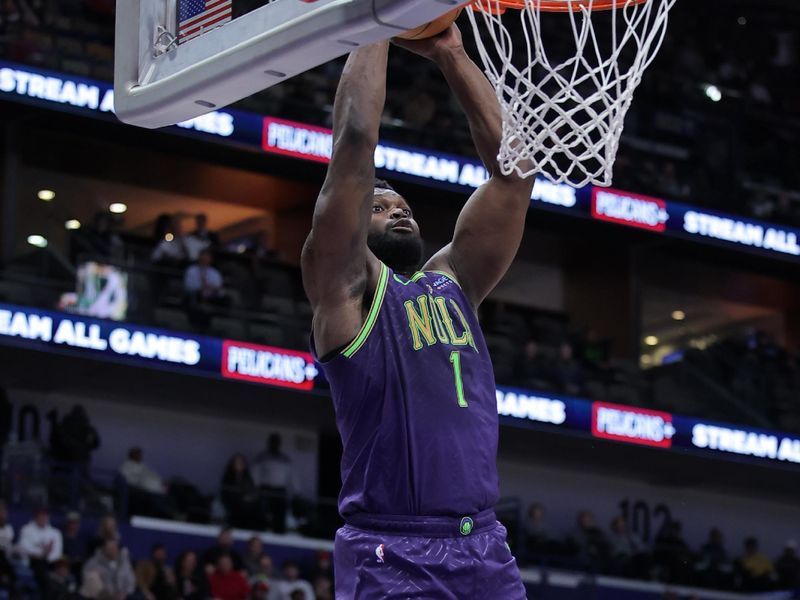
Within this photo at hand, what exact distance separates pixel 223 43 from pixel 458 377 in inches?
46.7

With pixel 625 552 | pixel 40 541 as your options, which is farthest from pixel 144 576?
pixel 625 552

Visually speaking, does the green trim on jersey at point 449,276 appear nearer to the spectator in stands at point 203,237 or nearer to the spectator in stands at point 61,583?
the spectator in stands at point 61,583

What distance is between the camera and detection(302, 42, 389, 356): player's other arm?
14.9 feet

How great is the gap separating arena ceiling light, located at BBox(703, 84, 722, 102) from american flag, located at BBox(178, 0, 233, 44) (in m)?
18.8

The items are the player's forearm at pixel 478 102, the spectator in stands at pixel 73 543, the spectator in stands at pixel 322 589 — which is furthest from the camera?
the spectator in stands at pixel 322 589

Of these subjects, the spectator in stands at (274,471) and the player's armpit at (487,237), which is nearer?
the player's armpit at (487,237)

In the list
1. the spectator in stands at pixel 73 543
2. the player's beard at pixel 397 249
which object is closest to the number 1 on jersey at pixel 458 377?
the player's beard at pixel 397 249

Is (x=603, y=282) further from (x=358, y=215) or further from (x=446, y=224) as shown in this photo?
(x=358, y=215)

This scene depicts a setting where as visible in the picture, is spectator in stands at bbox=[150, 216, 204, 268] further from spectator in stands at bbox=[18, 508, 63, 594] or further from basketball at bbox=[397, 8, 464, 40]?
basketball at bbox=[397, 8, 464, 40]

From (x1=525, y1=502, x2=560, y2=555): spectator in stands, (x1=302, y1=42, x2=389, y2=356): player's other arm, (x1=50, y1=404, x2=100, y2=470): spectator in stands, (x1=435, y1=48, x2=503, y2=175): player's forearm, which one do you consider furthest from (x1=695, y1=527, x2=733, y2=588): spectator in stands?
(x1=302, y1=42, x2=389, y2=356): player's other arm

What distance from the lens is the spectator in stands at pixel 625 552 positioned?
739 inches

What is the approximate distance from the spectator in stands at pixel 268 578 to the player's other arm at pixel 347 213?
34.4 ft

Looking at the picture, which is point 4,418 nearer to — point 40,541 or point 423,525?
point 40,541

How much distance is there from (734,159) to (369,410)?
18548 millimetres
